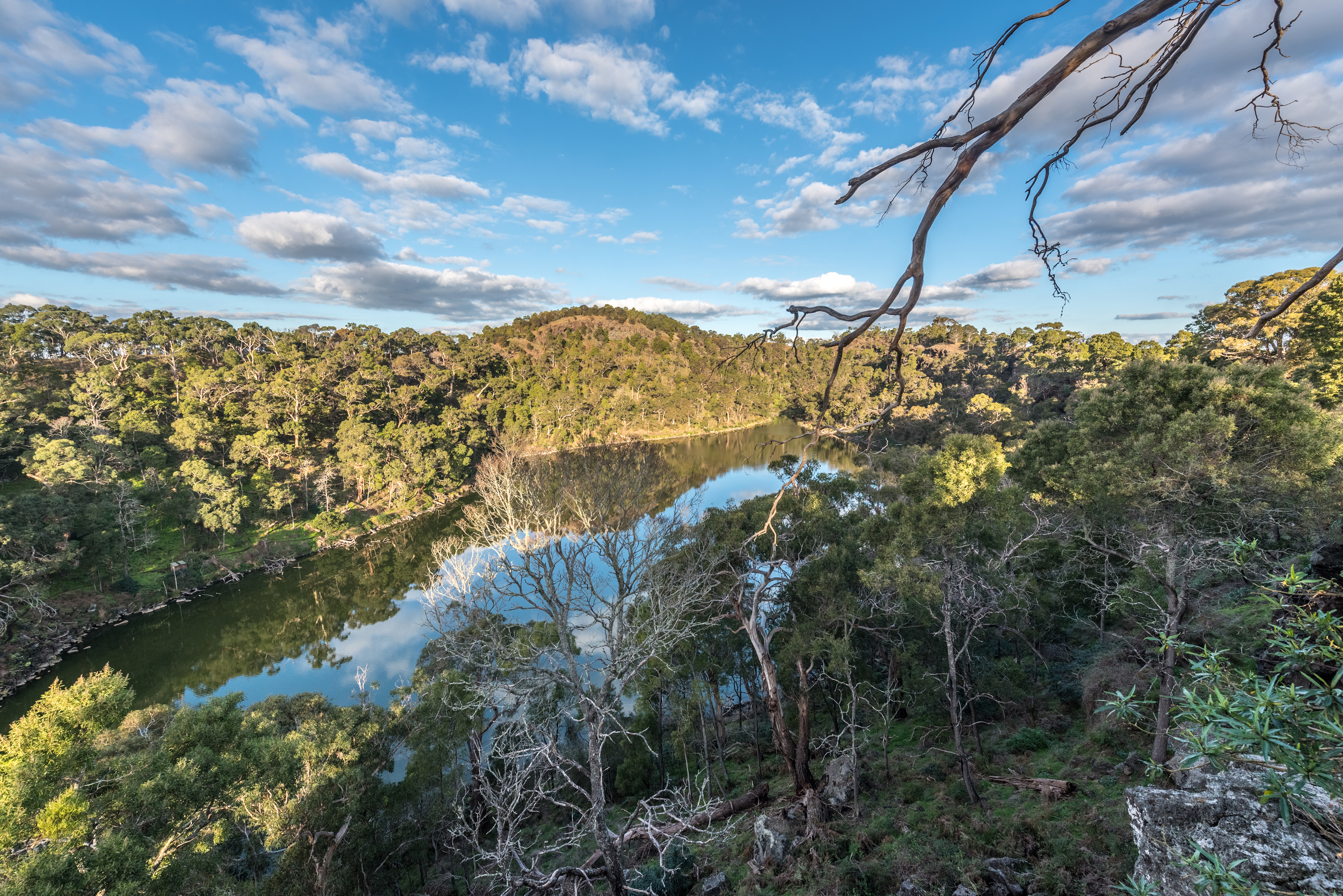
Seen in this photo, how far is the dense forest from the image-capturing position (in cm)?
496

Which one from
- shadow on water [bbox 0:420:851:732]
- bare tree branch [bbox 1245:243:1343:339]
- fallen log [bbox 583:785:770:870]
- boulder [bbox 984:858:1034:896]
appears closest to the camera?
bare tree branch [bbox 1245:243:1343:339]

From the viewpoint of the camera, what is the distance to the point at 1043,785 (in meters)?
7.62

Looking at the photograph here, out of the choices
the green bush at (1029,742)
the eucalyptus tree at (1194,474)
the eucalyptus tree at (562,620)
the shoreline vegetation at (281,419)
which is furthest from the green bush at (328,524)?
the eucalyptus tree at (1194,474)

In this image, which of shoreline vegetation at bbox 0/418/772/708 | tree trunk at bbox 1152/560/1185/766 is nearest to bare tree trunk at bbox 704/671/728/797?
tree trunk at bbox 1152/560/1185/766

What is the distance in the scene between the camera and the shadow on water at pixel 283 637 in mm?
15211

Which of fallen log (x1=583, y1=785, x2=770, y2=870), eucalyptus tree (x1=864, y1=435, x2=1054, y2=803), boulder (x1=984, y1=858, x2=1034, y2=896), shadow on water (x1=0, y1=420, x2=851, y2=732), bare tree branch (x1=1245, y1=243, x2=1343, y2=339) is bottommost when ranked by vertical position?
shadow on water (x1=0, y1=420, x2=851, y2=732)

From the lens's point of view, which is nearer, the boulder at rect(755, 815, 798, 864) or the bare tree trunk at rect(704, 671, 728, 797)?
the boulder at rect(755, 815, 798, 864)

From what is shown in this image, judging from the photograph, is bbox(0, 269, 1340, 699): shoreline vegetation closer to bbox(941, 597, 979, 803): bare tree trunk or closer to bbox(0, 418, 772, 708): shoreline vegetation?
bbox(0, 418, 772, 708): shoreline vegetation

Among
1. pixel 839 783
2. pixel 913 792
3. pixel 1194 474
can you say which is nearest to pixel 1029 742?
pixel 913 792

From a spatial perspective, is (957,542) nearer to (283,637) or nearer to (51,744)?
(51,744)

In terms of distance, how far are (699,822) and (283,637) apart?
1730cm

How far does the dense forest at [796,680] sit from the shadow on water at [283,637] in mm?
1491

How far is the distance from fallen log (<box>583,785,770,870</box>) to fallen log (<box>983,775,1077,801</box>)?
3985 mm

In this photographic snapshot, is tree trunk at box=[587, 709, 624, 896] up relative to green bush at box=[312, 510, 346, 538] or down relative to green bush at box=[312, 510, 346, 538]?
up
